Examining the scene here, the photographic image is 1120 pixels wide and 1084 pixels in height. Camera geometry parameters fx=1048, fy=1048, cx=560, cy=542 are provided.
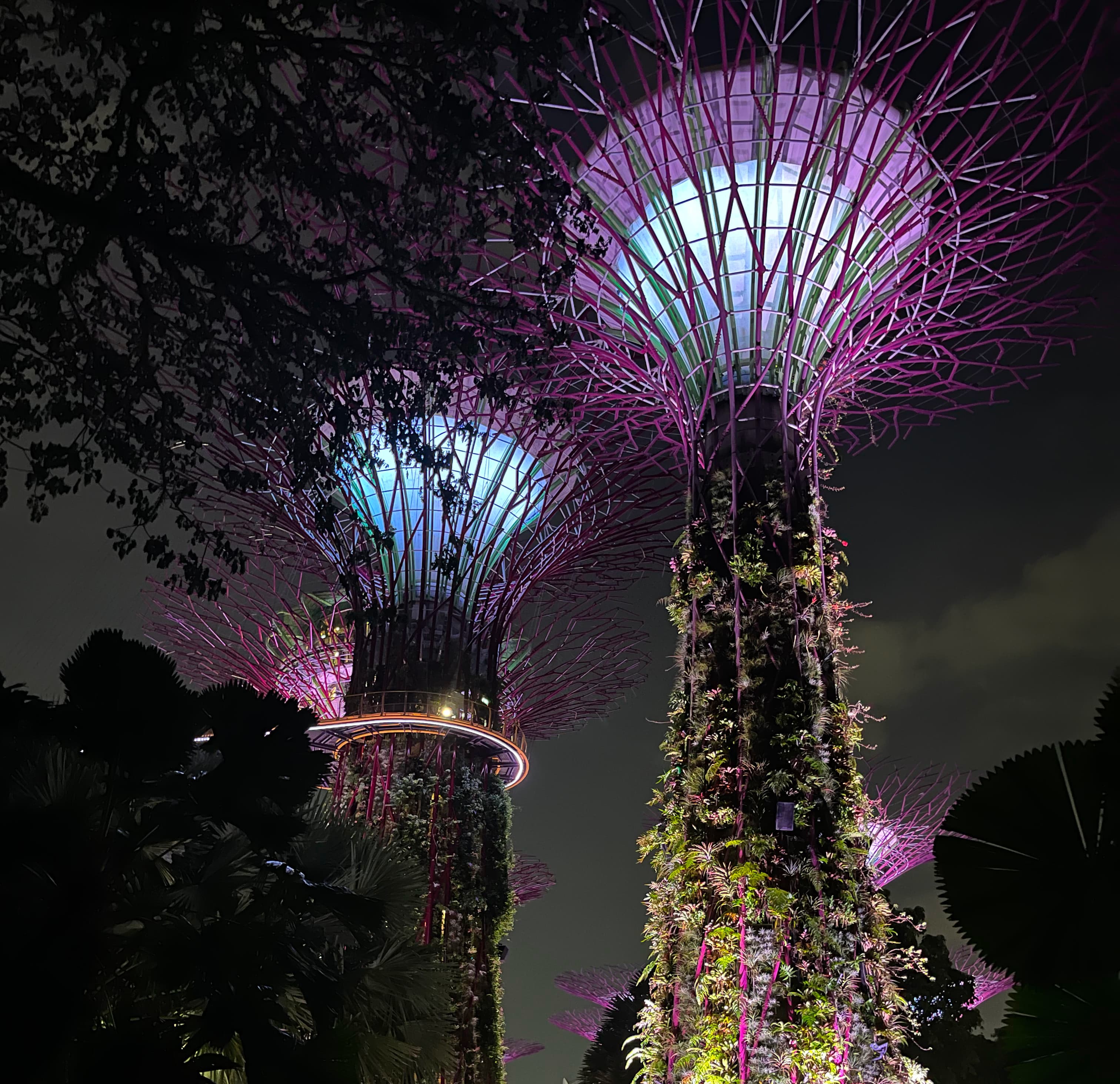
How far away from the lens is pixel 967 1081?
24203 mm

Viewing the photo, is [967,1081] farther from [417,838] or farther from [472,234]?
[472,234]

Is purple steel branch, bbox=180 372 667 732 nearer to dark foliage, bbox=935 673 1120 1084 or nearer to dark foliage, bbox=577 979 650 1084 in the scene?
dark foliage, bbox=577 979 650 1084

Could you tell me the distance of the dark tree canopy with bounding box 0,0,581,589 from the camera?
631cm

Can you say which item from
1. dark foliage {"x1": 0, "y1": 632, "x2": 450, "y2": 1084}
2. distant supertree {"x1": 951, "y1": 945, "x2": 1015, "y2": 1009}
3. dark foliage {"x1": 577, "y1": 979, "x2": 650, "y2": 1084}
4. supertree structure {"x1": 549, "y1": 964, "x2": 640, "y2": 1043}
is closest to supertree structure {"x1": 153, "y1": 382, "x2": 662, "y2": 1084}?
dark foliage {"x1": 577, "y1": 979, "x2": 650, "y2": 1084}

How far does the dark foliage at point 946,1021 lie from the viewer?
23.7 m

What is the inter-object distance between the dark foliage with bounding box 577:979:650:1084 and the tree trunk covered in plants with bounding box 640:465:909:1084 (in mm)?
13759

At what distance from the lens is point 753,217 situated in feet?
38.9

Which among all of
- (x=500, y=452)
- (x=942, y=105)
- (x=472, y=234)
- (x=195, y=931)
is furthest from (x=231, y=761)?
(x=500, y=452)

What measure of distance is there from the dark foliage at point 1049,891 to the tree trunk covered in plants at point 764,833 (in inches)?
169

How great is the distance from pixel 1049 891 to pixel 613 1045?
20.5 meters

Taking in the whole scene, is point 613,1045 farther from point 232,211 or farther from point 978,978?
point 232,211

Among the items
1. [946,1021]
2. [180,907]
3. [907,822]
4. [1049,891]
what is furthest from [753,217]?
[946,1021]

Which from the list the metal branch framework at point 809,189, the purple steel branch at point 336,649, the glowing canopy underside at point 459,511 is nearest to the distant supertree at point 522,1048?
the purple steel branch at point 336,649

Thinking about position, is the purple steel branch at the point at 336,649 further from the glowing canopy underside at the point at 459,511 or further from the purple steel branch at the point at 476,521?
the glowing canopy underside at the point at 459,511
